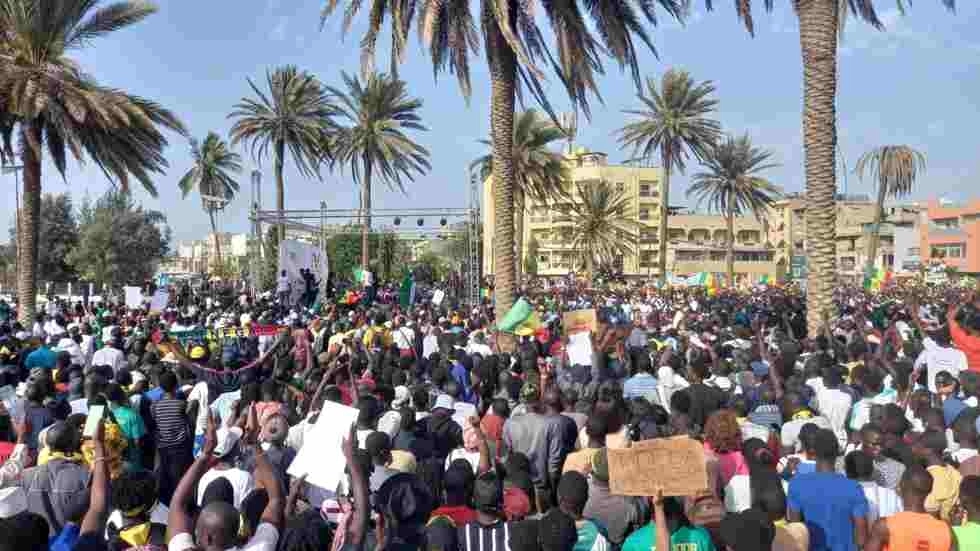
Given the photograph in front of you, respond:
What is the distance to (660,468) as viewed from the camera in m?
3.41

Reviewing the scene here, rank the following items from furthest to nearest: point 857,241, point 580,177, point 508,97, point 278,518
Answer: point 857,241
point 580,177
point 508,97
point 278,518

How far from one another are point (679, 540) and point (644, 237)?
76.8m

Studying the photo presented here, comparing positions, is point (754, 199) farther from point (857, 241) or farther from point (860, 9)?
point (857, 241)

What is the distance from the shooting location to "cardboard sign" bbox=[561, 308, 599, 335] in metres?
10.7

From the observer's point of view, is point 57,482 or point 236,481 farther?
point 236,481

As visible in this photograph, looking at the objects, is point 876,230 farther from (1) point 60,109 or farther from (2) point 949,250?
(2) point 949,250

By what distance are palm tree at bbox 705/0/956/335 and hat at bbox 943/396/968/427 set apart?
6.68m

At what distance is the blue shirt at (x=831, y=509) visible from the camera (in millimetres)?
4289

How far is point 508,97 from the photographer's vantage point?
14406 mm

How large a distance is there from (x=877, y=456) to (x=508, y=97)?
10.5 metres

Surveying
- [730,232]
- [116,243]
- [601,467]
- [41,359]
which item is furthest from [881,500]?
[116,243]

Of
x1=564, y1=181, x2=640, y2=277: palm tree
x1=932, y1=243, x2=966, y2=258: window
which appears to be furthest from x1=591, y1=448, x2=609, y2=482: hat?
x1=932, y1=243, x2=966, y2=258: window

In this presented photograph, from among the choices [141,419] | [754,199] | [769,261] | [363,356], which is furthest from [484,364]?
[769,261]

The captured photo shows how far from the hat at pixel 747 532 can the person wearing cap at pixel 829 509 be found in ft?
2.84
